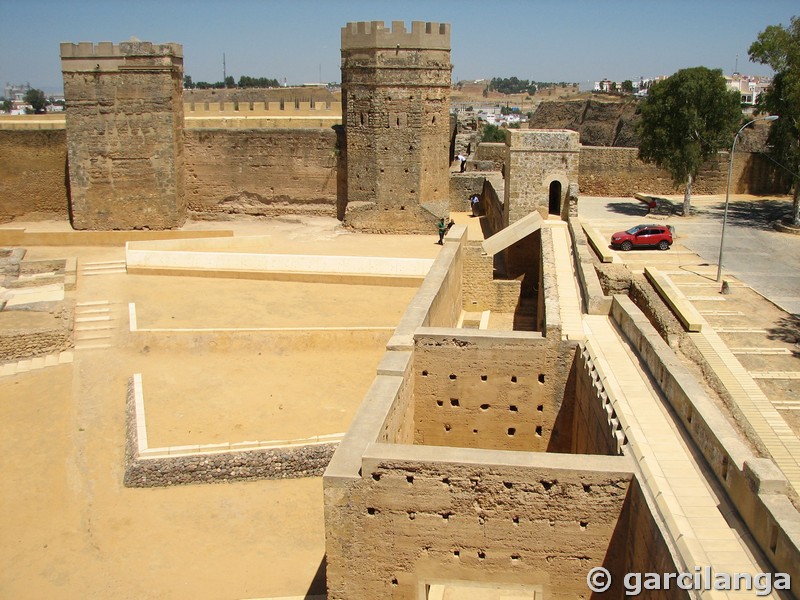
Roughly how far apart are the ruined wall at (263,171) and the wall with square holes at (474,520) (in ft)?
59.8

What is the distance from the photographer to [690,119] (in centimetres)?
2552

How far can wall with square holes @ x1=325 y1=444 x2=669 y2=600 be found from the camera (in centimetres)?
698

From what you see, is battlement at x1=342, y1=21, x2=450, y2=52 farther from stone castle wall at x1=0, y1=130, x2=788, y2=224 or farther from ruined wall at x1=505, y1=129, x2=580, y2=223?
A: ruined wall at x1=505, y1=129, x2=580, y2=223

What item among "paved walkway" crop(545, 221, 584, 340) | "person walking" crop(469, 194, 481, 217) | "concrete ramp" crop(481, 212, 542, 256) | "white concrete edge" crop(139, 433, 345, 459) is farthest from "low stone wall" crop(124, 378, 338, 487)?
"person walking" crop(469, 194, 481, 217)

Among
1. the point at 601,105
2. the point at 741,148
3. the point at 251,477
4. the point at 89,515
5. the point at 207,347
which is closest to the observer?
the point at 89,515

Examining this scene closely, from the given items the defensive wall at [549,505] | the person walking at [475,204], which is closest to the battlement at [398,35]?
the person walking at [475,204]

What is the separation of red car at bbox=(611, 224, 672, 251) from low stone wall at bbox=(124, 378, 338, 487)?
12.4 m

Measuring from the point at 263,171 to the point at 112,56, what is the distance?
5.48m

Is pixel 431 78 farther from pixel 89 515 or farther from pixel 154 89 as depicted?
pixel 89 515

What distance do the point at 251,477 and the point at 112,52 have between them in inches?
610

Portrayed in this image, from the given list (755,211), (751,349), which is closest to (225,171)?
(751,349)

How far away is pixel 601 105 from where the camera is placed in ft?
169

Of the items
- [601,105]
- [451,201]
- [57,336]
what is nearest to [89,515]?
[57,336]

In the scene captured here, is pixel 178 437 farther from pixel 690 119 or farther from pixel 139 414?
pixel 690 119
